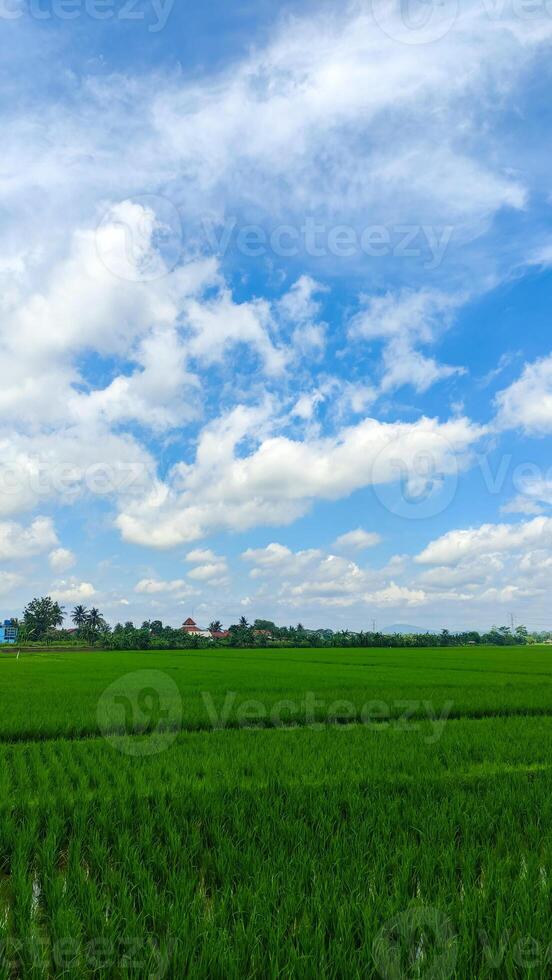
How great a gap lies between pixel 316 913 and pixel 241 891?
1.64 feet

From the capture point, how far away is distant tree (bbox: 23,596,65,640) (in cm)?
8688

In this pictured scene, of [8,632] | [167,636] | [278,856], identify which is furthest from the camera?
[8,632]

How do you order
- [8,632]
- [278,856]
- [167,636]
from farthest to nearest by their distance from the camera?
[8,632] < [167,636] < [278,856]

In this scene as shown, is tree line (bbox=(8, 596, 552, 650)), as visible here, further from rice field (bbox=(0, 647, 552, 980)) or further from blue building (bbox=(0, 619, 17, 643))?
rice field (bbox=(0, 647, 552, 980))

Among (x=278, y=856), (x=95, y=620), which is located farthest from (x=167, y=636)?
(x=278, y=856)

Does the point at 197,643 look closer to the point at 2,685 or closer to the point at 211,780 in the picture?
the point at 2,685

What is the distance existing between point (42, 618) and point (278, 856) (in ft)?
305

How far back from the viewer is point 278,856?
411 centimetres

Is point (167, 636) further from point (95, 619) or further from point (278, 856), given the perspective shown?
point (278, 856)

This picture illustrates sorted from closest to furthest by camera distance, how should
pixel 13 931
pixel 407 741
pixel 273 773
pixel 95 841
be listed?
pixel 13 931, pixel 95 841, pixel 273 773, pixel 407 741

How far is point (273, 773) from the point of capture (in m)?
6.46

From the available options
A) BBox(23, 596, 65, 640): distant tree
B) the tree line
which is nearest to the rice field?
the tree line

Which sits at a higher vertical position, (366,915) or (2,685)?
(366,915)

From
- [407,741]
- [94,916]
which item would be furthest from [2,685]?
[94,916]
